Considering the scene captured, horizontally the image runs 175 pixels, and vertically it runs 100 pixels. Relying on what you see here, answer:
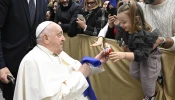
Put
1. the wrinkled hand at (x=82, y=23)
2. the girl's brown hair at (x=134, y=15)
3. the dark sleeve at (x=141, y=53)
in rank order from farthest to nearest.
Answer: the wrinkled hand at (x=82, y=23) → the girl's brown hair at (x=134, y=15) → the dark sleeve at (x=141, y=53)

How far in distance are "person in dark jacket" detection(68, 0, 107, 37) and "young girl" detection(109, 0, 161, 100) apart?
44.3 inches

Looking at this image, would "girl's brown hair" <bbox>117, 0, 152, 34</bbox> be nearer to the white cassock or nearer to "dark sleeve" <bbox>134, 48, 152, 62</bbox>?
"dark sleeve" <bbox>134, 48, 152, 62</bbox>

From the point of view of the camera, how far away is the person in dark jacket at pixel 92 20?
12.9ft

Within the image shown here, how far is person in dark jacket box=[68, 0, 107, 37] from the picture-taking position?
3922mm

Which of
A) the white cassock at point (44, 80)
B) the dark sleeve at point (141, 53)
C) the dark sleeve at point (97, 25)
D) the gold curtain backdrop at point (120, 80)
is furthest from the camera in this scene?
the dark sleeve at point (97, 25)

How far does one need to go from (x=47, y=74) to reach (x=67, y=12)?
9.13 ft

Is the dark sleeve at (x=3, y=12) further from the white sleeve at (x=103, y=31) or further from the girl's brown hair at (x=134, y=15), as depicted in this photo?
the white sleeve at (x=103, y=31)

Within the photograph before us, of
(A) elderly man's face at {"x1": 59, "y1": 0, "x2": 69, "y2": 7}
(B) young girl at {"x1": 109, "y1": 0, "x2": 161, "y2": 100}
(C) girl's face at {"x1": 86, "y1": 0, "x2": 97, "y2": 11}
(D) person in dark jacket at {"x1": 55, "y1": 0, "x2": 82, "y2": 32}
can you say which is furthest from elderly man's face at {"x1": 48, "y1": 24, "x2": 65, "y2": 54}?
(A) elderly man's face at {"x1": 59, "y1": 0, "x2": 69, "y2": 7}

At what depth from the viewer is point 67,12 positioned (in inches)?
189

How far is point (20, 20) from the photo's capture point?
2.29 metres

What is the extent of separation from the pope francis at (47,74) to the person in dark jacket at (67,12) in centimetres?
239

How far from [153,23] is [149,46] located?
0.50m

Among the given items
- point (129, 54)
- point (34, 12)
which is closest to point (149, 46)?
point (129, 54)

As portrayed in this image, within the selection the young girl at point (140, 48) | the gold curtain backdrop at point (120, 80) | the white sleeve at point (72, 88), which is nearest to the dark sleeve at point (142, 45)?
the young girl at point (140, 48)
